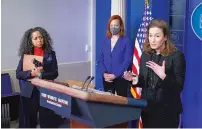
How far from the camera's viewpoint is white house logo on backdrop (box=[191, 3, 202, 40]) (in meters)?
3.63

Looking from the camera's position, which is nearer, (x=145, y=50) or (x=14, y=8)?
(x=145, y=50)

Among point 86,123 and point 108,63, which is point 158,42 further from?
point 108,63

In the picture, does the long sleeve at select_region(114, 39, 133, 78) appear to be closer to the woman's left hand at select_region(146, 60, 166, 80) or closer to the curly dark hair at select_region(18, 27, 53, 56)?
the curly dark hair at select_region(18, 27, 53, 56)

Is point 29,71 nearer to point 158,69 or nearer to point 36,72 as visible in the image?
point 36,72

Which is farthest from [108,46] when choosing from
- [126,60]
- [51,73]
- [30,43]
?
[30,43]

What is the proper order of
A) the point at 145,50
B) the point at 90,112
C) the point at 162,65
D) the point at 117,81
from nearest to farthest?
the point at 90,112 < the point at 162,65 < the point at 145,50 < the point at 117,81

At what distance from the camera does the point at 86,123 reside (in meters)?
1.90

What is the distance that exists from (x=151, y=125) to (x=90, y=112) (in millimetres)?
662

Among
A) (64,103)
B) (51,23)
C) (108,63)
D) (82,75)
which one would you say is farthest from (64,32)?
(64,103)

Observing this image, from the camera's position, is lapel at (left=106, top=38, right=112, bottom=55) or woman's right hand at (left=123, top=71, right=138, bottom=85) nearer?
woman's right hand at (left=123, top=71, right=138, bottom=85)

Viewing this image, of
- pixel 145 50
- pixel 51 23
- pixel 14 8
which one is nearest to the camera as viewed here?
pixel 145 50

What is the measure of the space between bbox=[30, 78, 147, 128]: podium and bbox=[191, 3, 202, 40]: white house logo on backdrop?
74.3 inches

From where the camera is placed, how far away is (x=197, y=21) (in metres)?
3.66

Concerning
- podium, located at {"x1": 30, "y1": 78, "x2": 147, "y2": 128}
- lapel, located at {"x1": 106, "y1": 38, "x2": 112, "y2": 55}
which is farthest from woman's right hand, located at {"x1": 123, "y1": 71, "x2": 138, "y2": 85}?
lapel, located at {"x1": 106, "y1": 38, "x2": 112, "y2": 55}
